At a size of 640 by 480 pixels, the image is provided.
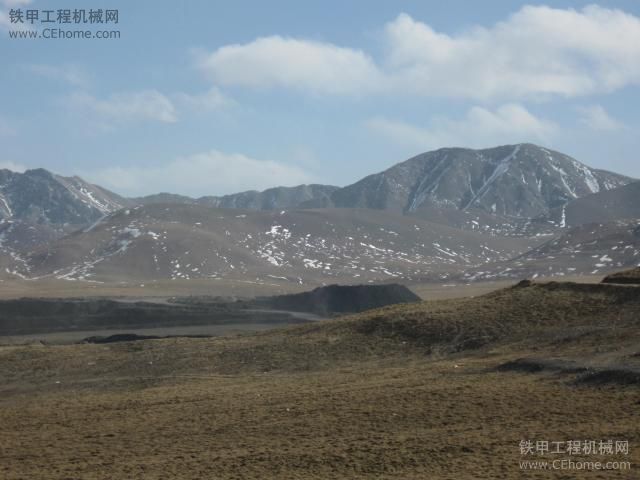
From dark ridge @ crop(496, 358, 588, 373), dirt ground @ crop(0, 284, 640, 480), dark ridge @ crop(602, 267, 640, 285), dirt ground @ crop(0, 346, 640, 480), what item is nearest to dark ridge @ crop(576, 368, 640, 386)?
dirt ground @ crop(0, 284, 640, 480)

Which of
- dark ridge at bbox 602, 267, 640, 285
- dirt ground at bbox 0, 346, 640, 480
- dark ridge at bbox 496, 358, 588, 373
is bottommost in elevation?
dirt ground at bbox 0, 346, 640, 480

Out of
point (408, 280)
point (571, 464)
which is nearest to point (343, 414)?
point (571, 464)

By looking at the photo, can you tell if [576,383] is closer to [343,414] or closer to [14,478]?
[343,414]

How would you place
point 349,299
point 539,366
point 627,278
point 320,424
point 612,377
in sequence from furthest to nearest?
point 349,299
point 627,278
point 539,366
point 612,377
point 320,424

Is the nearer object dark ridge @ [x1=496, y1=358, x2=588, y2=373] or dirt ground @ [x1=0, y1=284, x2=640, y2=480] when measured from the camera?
dirt ground @ [x1=0, y1=284, x2=640, y2=480]

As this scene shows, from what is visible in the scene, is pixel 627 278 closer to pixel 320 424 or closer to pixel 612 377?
pixel 612 377

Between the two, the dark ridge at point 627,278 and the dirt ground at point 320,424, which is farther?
the dark ridge at point 627,278

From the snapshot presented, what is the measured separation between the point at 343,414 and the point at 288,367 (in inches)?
510

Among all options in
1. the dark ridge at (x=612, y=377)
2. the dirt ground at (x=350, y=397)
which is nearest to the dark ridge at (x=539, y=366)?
the dirt ground at (x=350, y=397)

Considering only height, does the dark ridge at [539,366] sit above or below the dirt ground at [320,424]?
above

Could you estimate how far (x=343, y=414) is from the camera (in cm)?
2552

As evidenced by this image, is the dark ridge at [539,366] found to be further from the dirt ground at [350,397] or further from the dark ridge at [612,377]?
the dark ridge at [612,377]

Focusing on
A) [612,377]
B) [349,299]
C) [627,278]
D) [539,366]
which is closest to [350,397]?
[539,366]

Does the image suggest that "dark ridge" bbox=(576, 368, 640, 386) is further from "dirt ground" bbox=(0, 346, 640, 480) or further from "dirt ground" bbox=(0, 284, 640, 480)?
"dirt ground" bbox=(0, 346, 640, 480)
